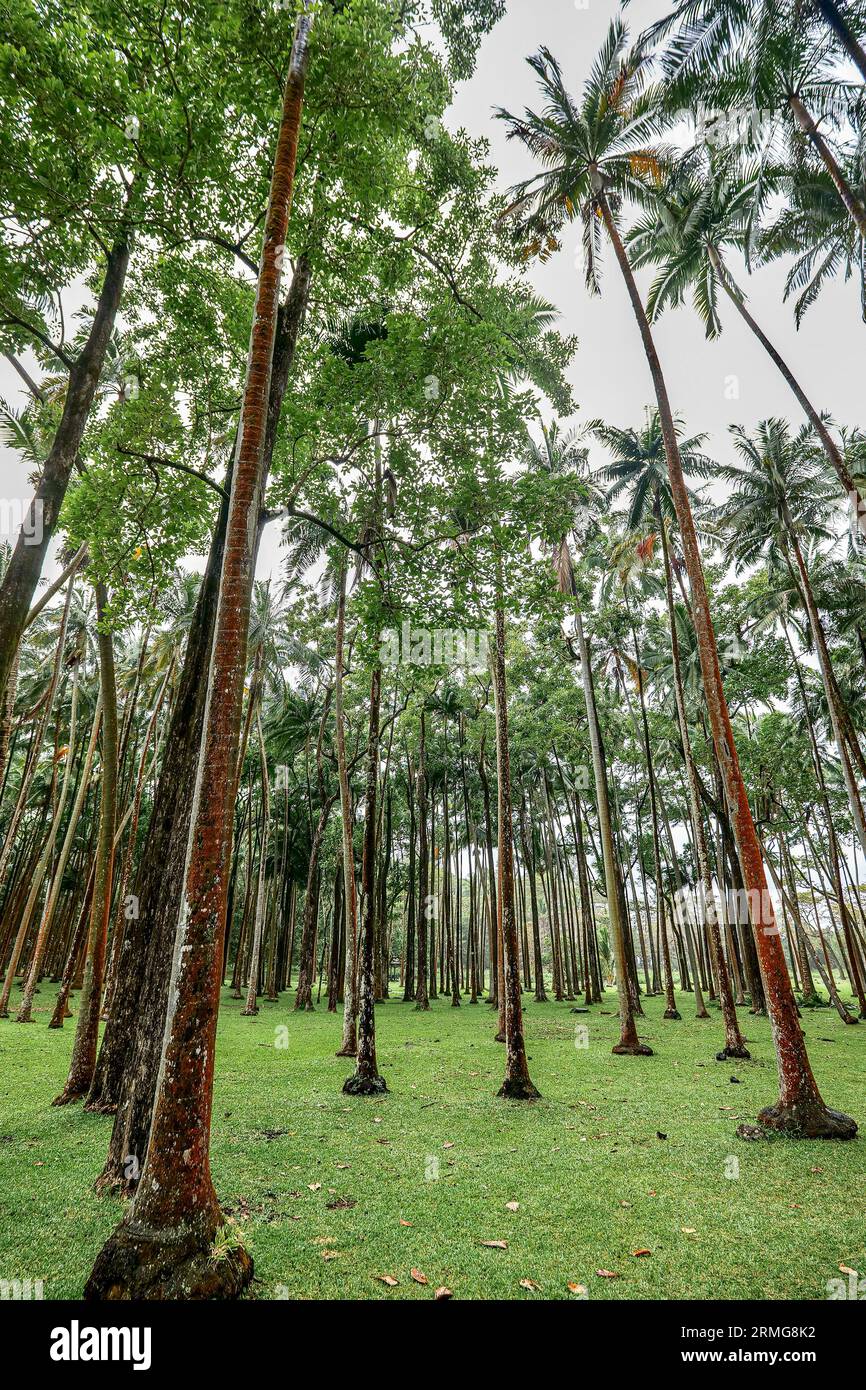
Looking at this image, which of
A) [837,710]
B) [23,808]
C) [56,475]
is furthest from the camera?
[23,808]

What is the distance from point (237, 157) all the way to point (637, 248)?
30.7 feet

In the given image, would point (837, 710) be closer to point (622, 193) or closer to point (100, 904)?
point (622, 193)

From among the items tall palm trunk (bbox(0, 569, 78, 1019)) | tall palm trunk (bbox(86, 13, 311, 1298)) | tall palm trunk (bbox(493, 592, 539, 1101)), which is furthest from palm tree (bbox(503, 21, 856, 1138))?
tall palm trunk (bbox(0, 569, 78, 1019))

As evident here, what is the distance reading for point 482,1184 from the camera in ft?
18.2

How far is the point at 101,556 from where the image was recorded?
757 centimetres

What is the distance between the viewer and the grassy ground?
155 inches

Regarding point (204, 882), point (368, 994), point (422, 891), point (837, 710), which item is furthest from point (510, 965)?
point (422, 891)

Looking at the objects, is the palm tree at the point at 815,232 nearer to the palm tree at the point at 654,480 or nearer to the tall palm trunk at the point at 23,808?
the palm tree at the point at 654,480

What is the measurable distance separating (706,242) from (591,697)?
32.4 ft

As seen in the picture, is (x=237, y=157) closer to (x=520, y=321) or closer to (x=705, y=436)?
(x=520, y=321)

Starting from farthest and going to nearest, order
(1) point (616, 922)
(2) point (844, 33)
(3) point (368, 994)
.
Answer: (1) point (616, 922), (3) point (368, 994), (2) point (844, 33)

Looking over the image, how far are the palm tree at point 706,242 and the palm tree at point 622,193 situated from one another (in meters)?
0.72

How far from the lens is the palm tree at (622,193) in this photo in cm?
766

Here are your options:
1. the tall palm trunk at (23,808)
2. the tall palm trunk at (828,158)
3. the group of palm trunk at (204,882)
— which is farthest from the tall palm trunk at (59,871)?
the tall palm trunk at (828,158)
